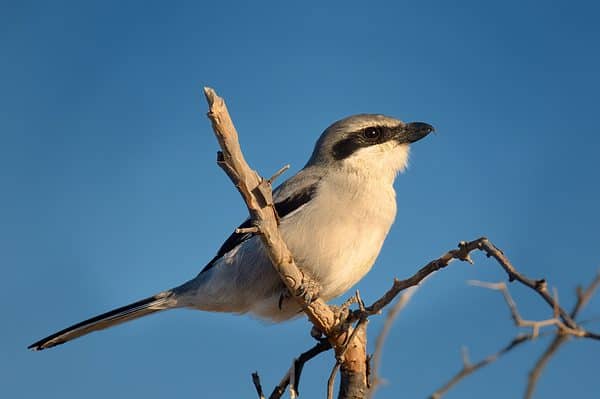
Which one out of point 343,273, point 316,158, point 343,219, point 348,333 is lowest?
point 348,333

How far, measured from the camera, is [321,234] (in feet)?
16.7

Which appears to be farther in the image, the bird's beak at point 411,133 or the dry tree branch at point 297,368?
the bird's beak at point 411,133

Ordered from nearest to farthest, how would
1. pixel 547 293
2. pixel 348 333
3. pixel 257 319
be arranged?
pixel 547 293
pixel 348 333
pixel 257 319

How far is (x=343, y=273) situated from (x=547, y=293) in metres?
2.90

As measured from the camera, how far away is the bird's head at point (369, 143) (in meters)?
5.77

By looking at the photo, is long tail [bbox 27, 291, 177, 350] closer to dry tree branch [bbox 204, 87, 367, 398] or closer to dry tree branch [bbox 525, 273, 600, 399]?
dry tree branch [bbox 204, 87, 367, 398]

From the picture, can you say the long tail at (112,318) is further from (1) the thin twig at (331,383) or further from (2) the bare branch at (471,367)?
(2) the bare branch at (471,367)

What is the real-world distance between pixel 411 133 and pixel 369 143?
1.45 ft

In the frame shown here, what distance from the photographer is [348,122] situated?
6.03m

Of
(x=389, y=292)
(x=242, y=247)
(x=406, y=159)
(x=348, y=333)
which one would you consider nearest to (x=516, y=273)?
(x=389, y=292)

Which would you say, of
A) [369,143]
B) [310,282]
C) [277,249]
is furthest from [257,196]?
[369,143]

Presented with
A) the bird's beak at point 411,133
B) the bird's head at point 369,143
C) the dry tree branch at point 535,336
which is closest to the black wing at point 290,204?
the bird's head at point 369,143

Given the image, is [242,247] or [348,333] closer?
[348,333]

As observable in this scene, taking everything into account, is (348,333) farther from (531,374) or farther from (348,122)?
(531,374)
